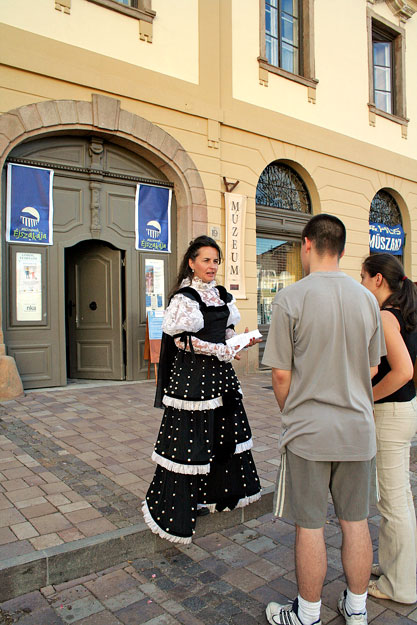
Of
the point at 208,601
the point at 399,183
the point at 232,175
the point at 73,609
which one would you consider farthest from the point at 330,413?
the point at 399,183

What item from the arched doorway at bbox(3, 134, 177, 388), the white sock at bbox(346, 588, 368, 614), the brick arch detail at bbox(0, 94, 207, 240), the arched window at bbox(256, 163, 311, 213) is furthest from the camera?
the arched window at bbox(256, 163, 311, 213)

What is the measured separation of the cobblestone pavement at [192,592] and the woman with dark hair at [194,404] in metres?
0.22

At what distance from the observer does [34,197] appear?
747cm

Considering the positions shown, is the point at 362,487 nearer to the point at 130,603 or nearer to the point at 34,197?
the point at 130,603

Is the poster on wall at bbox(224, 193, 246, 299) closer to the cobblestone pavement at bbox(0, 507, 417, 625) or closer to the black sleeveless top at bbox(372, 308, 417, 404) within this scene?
the cobblestone pavement at bbox(0, 507, 417, 625)

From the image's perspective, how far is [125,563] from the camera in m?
3.02

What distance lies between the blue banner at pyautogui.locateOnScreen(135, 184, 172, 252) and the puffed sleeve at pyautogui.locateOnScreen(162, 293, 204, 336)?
19.0ft

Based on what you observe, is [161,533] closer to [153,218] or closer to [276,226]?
[153,218]

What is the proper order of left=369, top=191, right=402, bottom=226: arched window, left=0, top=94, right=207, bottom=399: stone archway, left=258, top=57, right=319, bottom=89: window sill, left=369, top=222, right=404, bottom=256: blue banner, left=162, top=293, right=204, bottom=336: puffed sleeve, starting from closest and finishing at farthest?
1. left=162, top=293, right=204, bottom=336: puffed sleeve
2. left=0, top=94, right=207, bottom=399: stone archway
3. left=258, top=57, right=319, bottom=89: window sill
4. left=369, top=222, right=404, bottom=256: blue banner
5. left=369, top=191, right=402, bottom=226: arched window

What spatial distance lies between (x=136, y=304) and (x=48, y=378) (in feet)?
6.27

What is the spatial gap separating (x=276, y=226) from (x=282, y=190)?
86 cm

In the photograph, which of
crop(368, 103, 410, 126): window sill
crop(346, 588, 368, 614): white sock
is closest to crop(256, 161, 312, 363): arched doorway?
crop(368, 103, 410, 126): window sill

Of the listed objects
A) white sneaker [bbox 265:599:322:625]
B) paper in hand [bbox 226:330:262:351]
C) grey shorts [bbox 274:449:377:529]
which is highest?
paper in hand [bbox 226:330:262:351]

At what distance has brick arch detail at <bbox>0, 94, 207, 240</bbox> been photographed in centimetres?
704
